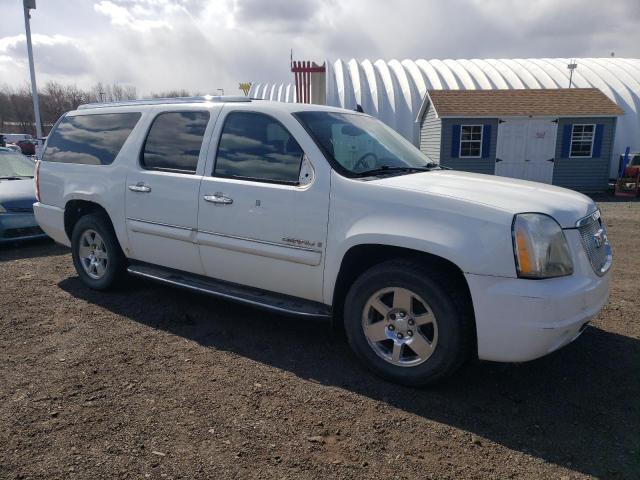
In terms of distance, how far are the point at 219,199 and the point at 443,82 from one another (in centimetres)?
2315

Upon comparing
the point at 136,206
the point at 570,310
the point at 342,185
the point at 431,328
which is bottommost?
the point at 431,328

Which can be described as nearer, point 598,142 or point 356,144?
point 356,144

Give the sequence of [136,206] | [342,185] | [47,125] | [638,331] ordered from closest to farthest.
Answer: [342,185] < [638,331] < [136,206] < [47,125]

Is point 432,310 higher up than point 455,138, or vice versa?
point 455,138

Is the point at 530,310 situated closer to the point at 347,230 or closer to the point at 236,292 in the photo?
the point at 347,230

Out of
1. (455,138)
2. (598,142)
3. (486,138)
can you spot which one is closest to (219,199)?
(455,138)

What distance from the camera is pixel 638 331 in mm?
4352

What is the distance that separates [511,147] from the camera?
17.9m

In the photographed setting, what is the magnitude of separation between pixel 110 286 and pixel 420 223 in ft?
11.6

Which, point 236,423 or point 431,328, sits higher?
point 431,328

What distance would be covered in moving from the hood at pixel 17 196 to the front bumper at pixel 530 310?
7109 millimetres

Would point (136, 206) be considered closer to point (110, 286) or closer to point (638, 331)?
point (110, 286)

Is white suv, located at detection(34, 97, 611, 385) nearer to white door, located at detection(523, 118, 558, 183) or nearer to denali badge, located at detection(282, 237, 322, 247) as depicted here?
denali badge, located at detection(282, 237, 322, 247)

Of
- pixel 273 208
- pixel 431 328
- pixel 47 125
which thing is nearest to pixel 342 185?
pixel 273 208
